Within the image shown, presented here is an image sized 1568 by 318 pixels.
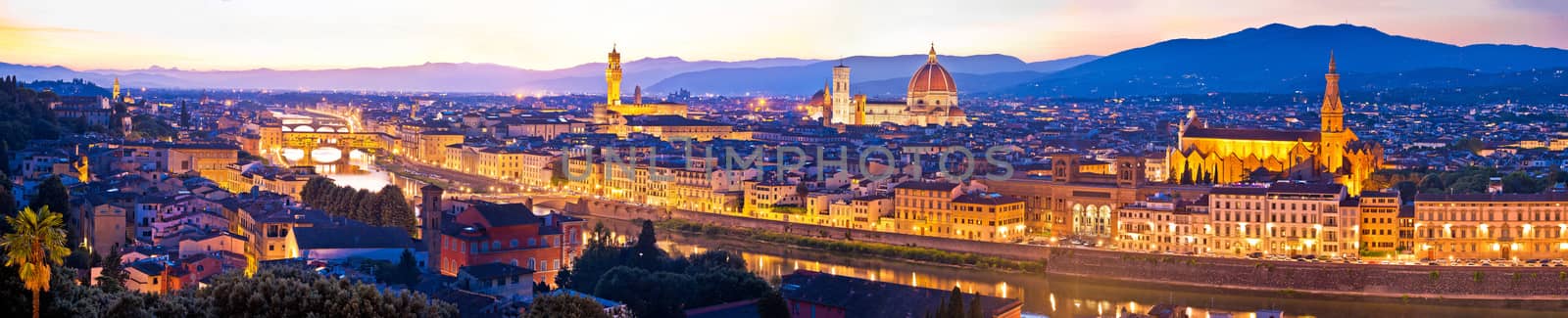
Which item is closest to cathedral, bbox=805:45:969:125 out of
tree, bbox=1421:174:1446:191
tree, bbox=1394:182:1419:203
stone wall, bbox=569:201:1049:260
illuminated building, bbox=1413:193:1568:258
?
stone wall, bbox=569:201:1049:260

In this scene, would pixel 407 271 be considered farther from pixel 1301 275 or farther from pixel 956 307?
pixel 1301 275

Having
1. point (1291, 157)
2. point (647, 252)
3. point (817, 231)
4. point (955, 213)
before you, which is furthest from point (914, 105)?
point (647, 252)

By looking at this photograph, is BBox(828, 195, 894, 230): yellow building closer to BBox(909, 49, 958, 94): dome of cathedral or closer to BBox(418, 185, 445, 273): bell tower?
BBox(418, 185, 445, 273): bell tower

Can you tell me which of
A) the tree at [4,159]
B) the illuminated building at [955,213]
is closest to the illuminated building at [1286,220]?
the illuminated building at [955,213]

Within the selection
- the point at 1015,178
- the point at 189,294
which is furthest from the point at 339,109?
the point at 189,294

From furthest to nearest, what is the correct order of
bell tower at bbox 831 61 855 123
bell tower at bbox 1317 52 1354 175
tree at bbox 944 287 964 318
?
1. bell tower at bbox 831 61 855 123
2. bell tower at bbox 1317 52 1354 175
3. tree at bbox 944 287 964 318

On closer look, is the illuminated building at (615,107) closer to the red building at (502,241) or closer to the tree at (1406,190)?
the tree at (1406,190)

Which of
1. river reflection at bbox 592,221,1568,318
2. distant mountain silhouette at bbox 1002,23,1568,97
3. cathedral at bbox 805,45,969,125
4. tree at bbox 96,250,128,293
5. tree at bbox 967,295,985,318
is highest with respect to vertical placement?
distant mountain silhouette at bbox 1002,23,1568,97
